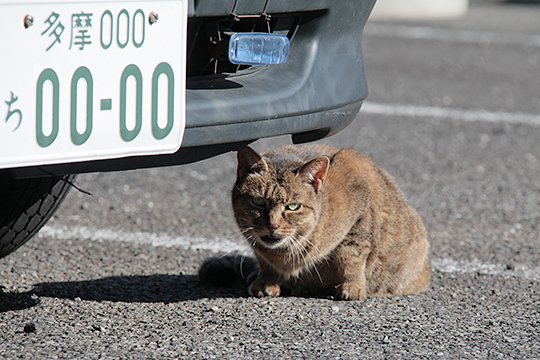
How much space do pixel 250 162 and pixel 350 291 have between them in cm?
58

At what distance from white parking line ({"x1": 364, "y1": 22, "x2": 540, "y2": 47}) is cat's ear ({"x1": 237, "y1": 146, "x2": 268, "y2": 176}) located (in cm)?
669

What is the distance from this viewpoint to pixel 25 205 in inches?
146

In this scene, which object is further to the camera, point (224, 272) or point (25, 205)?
point (224, 272)

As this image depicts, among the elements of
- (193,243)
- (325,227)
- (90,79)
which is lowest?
(193,243)

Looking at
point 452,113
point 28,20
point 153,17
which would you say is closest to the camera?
point 28,20

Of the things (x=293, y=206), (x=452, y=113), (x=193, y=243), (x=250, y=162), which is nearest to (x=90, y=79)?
(x=250, y=162)

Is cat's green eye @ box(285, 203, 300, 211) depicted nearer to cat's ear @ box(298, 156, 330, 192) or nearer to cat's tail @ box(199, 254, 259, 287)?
cat's ear @ box(298, 156, 330, 192)

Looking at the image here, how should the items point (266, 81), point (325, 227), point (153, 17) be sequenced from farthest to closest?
point (325, 227) < point (266, 81) < point (153, 17)

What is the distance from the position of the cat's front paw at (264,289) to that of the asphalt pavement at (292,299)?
4 centimetres

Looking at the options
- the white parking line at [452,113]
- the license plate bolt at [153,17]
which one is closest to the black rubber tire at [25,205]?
the license plate bolt at [153,17]

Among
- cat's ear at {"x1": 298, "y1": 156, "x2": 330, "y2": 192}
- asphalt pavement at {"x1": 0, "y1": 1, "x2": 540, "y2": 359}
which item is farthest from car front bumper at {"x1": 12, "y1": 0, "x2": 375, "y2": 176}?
asphalt pavement at {"x1": 0, "y1": 1, "x2": 540, "y2": 359}

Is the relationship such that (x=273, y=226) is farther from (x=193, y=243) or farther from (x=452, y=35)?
(x=452, y=35)

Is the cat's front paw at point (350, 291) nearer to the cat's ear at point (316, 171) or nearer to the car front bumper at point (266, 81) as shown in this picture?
the cat's ear at point (316, 171)

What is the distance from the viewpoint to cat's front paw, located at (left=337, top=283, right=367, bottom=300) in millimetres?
3877
